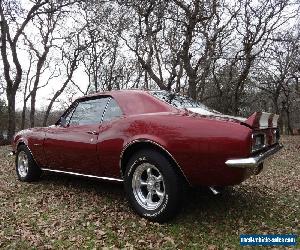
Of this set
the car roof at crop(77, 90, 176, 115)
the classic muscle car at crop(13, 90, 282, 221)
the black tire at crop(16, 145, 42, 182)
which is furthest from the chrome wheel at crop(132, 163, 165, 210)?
the black tire at crop(16, 145, 42, 182)

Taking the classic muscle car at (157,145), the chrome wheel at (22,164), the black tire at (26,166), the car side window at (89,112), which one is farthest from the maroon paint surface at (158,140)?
the chrome wheel at (22,164)

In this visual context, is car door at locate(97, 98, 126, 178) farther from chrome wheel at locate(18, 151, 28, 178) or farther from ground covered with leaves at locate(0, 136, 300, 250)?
chrome wheel at locate(18, 151, 28, 178)

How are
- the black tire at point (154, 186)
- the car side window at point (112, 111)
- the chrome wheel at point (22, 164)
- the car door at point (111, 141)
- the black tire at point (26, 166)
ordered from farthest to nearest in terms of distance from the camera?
the chrome wheel at point (22, 164) < the black tire at point (26, 166) < the car side window at point (112, 111) < the car door at point (111, 141) < the black tire at point (154, 186)

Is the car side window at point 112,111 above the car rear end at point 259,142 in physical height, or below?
above

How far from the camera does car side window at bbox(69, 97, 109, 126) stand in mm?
5727

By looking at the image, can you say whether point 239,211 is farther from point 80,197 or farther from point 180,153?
point 80,197

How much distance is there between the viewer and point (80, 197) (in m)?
6.04

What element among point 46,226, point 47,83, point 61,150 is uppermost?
point 47,83

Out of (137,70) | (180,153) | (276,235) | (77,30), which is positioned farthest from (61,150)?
(137,70)

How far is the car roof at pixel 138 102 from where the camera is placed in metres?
4.97

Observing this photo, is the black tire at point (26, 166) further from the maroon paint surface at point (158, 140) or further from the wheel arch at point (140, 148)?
the wheel arch at point (140, 148)

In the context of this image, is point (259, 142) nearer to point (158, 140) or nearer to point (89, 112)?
point (158, 140)

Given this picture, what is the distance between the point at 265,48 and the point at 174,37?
19.6ft

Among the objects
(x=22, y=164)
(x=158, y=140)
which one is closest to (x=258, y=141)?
(x=158, y=140)
